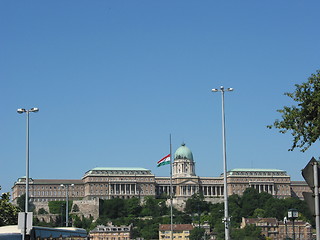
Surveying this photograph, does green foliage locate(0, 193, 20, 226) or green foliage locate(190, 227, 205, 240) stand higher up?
green foliage locate(0, 193, 20, 226)

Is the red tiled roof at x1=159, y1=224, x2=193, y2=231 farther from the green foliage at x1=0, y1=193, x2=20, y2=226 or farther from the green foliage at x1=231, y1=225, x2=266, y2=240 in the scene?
the green foliage at x1=0, y1=193, x2=20, y2=226

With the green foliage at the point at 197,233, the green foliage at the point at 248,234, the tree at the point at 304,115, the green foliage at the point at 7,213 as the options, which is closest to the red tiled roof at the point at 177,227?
the green foliage at the point at 197,233

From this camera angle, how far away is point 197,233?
168500mm

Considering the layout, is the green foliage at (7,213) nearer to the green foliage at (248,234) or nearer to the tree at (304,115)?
the tree at (304,115)

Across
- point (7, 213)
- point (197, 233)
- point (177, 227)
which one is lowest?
point (197, 233)

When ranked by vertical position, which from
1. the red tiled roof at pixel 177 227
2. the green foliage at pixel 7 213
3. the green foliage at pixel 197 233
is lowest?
the green foliage at pixel 197 233

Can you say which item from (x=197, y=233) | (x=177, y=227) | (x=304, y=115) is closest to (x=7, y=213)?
(x=304, y=115)

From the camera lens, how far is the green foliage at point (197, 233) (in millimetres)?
166625

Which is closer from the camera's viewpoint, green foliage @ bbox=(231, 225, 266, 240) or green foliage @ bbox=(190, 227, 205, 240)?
green foliage @ bbox=(231, 225, 266, 240)

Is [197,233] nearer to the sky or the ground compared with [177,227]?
nearer to the ground

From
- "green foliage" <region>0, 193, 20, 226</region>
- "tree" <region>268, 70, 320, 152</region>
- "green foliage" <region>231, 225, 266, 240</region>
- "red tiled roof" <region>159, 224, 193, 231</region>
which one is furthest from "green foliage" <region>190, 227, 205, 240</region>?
"tree" <region>268, 70, 320, 152</region>

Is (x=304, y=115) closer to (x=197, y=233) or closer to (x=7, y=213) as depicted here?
(x=7, y=213)

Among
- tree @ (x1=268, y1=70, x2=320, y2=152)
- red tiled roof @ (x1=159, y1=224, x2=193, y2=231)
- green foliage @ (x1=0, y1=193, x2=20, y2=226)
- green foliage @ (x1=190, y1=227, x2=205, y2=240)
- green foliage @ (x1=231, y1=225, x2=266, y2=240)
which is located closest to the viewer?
tree @ (x1=268, y1=70, x2=320, y2=152)

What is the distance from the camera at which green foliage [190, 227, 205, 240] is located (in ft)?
547
